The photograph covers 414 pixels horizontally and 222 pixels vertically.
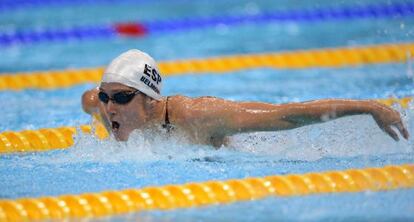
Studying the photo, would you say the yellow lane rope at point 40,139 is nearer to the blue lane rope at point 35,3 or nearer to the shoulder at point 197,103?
the shoulder at point 197,103

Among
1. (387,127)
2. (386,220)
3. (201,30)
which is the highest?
(201,30)

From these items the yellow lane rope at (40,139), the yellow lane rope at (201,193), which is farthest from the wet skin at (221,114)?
the yellow lane rope at (40,139)

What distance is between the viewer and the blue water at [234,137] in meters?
3.45

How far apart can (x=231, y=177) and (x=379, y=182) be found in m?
0.65

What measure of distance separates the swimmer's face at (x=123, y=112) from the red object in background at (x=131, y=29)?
4627 millimetres

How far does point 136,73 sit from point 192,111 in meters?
0.33

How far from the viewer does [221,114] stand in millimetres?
3760

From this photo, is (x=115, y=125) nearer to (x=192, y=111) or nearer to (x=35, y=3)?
(x=192, y=111)

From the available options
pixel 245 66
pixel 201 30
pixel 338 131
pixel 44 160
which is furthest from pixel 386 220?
pixel 201 30

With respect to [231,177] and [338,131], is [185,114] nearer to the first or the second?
[231,177]

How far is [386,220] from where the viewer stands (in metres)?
3.20

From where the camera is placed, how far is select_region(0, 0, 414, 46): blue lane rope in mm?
8219

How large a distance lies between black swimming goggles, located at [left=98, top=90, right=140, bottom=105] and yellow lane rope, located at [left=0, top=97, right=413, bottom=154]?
488 millimetres

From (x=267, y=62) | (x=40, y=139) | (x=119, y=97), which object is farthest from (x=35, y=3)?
(x=119, y=97)
